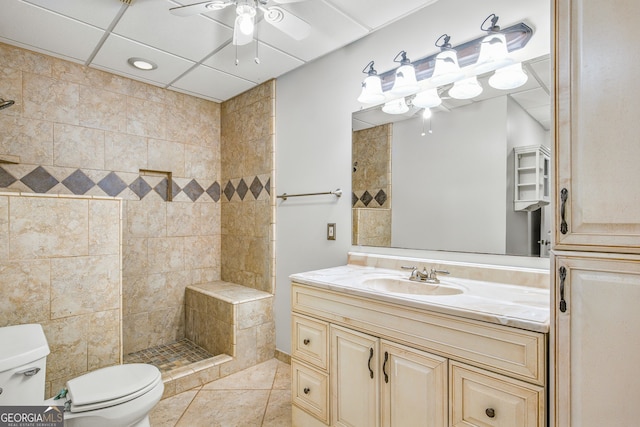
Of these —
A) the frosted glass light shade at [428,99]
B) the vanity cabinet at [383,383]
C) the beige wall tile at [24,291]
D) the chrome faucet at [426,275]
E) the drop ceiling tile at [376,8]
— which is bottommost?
the vanity cabinet at [383,383]

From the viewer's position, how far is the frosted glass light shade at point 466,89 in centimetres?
169

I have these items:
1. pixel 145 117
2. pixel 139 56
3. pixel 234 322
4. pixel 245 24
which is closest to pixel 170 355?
pixel 234 322

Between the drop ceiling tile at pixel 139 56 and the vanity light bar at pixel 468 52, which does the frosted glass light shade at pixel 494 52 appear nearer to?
the vanity light bar at pixel 468 52

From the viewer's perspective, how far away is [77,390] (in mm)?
1544

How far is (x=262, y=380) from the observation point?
2.49 metres

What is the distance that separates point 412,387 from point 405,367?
77 mm

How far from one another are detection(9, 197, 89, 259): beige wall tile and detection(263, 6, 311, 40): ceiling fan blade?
5.33ft

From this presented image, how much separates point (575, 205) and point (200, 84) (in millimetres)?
2993

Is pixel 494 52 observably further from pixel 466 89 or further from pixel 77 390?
pixel 77 390

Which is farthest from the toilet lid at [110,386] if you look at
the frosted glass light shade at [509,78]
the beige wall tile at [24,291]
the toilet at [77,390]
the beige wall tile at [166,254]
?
the frosted glass light shade at [509,78]

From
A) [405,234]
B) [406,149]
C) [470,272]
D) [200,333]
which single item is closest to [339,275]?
[405,234]

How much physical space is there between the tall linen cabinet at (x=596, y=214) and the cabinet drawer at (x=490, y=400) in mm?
64

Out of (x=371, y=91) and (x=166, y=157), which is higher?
(x=371, y=91)

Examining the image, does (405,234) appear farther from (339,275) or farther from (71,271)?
(71,271)
